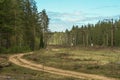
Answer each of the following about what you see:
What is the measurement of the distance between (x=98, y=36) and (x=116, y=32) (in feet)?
70.1

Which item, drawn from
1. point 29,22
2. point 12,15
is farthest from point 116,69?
point 29,22

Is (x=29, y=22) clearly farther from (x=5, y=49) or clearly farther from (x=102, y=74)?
(x=102, y=74)

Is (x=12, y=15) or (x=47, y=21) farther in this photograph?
(x=47, y=21)

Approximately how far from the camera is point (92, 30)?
198625 mm

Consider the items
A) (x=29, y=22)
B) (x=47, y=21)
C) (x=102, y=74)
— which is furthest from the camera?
(x=47, y=21)

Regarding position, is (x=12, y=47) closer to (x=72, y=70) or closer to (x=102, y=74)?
(x=72, y=70)

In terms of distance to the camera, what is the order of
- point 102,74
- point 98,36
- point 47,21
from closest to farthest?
point 102,74 → point 47,21 → point 98,36

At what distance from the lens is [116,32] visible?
16925cm

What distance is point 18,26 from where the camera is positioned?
92500mm

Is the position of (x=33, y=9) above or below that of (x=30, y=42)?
above

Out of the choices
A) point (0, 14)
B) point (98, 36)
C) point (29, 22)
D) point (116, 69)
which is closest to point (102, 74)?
point (116, 69)

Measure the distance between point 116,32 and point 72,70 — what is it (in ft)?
425

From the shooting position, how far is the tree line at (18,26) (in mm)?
83656

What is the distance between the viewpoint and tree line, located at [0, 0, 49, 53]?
3294 inches
